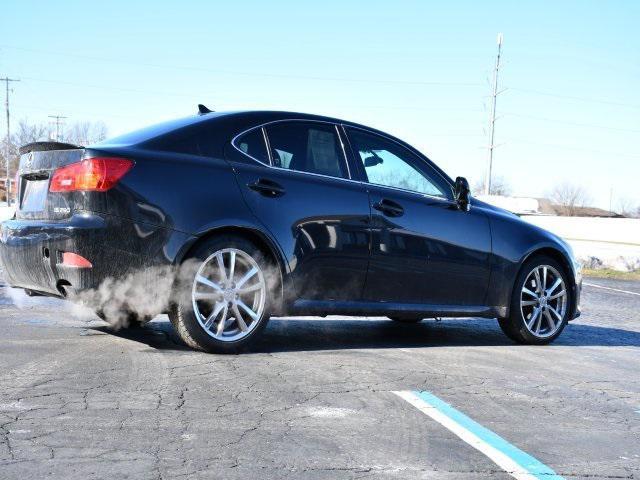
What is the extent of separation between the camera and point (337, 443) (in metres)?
3.70

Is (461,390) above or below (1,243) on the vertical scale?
below

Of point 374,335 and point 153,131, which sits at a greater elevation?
point 153,131

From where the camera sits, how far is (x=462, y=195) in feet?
22.4

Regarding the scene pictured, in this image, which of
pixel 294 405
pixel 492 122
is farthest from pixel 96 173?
pixel 492 122

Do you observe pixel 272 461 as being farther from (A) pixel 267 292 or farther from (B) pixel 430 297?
(B) pixel 430 297

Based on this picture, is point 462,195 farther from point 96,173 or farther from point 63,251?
point 63,251

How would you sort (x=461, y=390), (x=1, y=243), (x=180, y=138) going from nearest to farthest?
(x=461, y=390)
(x=180, y=138)
(x=1, y=243)

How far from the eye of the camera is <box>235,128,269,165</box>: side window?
5.88m

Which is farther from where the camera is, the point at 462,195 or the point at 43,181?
the point at 462,195

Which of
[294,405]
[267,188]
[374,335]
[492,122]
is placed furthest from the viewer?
[492,122]

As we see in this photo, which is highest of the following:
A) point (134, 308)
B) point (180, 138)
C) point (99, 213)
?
point (180, 138)

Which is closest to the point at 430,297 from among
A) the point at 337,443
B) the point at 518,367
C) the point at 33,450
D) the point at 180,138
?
the point at 518,367

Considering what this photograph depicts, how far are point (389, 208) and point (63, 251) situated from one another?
239 cm

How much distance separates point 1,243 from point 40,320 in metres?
1.11
